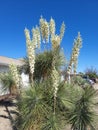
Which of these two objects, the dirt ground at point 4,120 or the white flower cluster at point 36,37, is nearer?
the white flower cluster at point 36,37

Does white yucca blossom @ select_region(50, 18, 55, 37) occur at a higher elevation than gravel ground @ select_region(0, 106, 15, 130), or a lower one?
higher

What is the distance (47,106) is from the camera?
8062 millimetres

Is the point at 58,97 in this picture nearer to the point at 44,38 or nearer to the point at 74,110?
the point at 74,110

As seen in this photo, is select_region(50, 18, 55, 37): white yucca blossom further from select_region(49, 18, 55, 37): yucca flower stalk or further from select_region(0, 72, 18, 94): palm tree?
select_region(0, 72, 18, 94): palm tree

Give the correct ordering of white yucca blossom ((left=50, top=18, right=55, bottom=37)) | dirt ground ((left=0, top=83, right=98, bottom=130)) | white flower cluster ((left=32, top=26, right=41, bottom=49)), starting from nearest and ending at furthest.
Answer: white flower cluster ((left=32, top=26, right=41, bottom=49)) < white yucca blossom ((left=50, top=18, right=55, bottom=37)) < dirt ground ((left=0, top=83, right=98, bottom=130))

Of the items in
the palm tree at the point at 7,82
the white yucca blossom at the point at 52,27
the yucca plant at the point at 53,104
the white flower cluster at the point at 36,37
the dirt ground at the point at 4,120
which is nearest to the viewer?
the yucca plant at the point at 53,104

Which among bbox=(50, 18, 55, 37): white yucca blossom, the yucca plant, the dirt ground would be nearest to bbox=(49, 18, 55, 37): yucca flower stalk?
bbox=(50, 18, 55, 37): white yucca blossom

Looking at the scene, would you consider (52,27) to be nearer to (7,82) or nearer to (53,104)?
(53,104)

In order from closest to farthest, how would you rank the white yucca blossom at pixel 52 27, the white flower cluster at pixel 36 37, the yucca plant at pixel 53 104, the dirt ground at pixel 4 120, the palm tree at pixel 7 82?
the yucca plant at pixel 53 104, the white flower cluster at pixel 36 37, the white yucca blossom at pixel 52 27, the dirt ground at pixel 4 120, the palm tree at pixel 7 82

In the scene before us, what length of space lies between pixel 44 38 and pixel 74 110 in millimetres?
3007

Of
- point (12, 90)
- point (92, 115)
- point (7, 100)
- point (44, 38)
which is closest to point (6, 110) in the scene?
point (12, 90)

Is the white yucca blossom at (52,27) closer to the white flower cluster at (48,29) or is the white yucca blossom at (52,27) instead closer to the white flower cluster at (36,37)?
the white flower cluster at (48,29)

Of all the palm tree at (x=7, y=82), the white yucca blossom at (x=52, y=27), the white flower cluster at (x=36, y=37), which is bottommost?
the palm tree at (x=7, y=82)

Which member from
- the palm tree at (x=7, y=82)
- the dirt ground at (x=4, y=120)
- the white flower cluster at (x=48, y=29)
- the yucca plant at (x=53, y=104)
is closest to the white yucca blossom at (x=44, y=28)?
the white flower cluster at (x=48, y=29)
